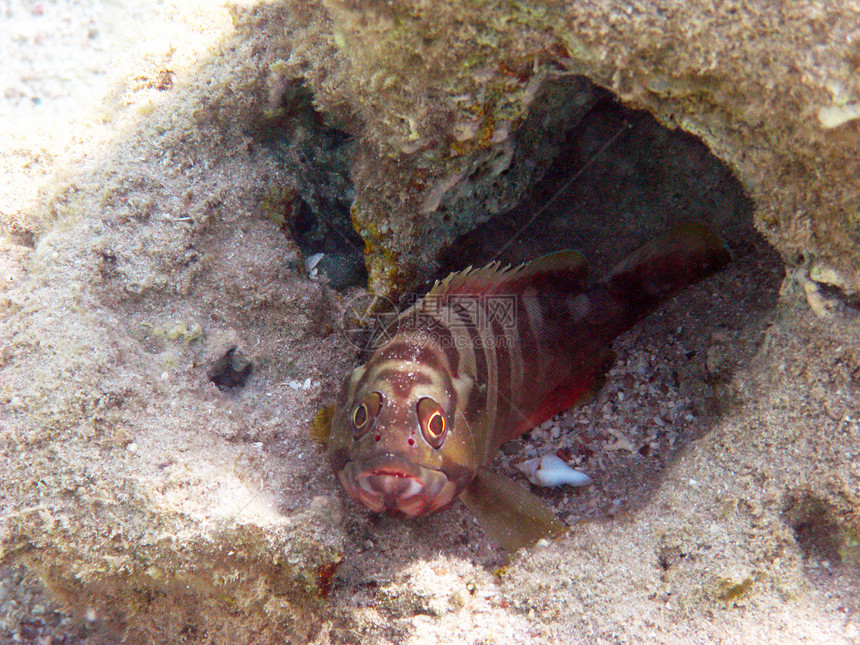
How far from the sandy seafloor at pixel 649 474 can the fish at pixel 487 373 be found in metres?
0.19

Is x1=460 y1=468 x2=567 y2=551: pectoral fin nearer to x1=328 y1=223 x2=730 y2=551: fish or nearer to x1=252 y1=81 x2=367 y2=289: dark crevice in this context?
x1=328 y1=223 x2=730 y2=551: fish

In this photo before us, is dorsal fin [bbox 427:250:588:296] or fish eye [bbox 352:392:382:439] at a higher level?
dorsal fin [bbox 427:250:588:296]

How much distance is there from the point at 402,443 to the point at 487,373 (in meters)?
0.86

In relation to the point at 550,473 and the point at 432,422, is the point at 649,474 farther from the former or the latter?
the point at 432,422

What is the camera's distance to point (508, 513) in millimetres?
2533

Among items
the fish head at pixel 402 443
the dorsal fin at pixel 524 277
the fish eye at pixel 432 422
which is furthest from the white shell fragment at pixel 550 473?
the dorsal fin at pixel 524 277

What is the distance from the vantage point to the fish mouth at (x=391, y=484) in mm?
2299

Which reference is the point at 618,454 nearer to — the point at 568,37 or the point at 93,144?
the point at 568,37

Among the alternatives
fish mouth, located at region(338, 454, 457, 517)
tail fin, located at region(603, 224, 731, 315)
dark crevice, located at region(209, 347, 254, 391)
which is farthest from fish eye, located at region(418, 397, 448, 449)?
tail fin, located at region(603, 224, 731, 315)

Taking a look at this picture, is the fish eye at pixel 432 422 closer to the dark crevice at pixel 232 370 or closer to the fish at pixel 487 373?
the fish at pixel 487 373

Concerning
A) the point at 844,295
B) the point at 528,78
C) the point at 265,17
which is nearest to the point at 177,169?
the point at 265,17

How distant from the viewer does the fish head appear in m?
2.32

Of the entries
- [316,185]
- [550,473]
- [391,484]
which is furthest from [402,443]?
[316,185]

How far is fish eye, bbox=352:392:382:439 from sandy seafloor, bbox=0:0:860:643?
0.38 meters
